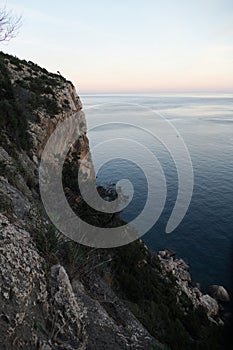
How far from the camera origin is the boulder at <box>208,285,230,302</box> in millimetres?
28469

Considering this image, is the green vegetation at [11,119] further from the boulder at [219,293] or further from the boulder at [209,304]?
the boulder at [219,293]

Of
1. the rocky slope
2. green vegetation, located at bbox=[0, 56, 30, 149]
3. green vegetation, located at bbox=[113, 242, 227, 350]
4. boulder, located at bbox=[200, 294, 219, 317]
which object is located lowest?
boulder, located at bbox=[200, 294, 219, 317]

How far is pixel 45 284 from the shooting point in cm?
698

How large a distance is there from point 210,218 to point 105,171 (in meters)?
22.7

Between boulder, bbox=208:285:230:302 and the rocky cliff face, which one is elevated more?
the rocky cliff face

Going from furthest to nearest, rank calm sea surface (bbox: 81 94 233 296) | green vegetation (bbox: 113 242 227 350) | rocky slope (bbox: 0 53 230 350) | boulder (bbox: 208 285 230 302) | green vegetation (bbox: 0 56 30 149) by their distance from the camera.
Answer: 1. calm sea surface (bbox: 81 94 233 296)
2. boulder (bbox: 208 285 230 302)
3. green vegetation (bbox: 0 56 30 149)
4. green vegetation (bbox: 113 242 227 350)
5. rocky slope (bbox: 0 53 230 350)

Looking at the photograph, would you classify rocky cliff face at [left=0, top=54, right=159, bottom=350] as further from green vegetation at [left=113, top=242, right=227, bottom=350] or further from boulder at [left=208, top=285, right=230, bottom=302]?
boulder at [left=208, top=285, right=230, bottom=302]

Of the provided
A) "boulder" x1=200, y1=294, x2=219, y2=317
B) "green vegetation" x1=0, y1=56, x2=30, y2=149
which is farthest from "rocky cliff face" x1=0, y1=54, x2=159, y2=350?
"boulder" x1=200, y1=294, x2=219, y2=317

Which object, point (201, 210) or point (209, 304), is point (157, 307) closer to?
point (209, 304)

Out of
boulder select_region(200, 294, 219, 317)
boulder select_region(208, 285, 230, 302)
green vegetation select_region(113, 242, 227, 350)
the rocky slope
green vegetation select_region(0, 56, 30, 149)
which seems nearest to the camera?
the rocky slope

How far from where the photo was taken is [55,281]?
23.7ft

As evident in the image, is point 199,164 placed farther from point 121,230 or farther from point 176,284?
point 121,230

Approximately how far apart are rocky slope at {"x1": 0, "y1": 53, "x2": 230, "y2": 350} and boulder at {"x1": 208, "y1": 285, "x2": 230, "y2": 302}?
6.85 meters

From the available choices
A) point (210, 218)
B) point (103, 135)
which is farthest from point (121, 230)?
point (103, 135)
